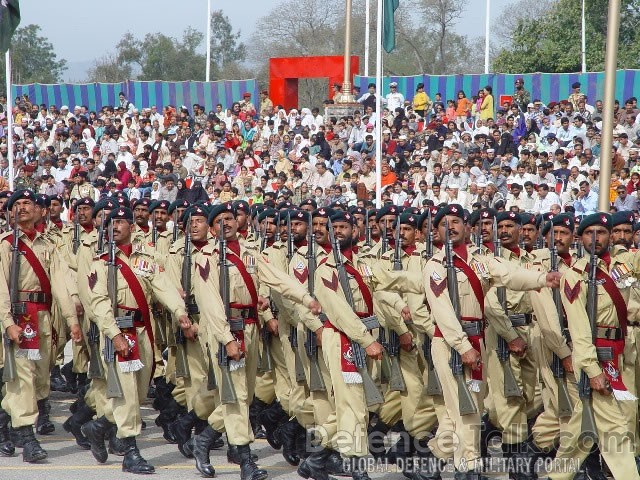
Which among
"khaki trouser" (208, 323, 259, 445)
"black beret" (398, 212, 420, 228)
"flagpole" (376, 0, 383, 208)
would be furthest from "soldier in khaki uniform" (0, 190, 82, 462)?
"flagpole" (376, 0, 383, 208)

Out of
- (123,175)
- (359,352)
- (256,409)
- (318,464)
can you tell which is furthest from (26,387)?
(123,175)

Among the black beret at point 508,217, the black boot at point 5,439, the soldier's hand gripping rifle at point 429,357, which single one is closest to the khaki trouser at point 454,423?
the soldier's hand gripping rifle at point 429,357

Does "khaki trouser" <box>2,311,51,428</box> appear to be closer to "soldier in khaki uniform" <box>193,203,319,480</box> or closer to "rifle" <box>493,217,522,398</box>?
"soldier in khaki uniform" <box>193,203,319,480</box>

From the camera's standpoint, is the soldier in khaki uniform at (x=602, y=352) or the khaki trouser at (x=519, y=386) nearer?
the soldier in khaki uniform at (x=602, y=352)

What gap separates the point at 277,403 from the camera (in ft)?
34.7

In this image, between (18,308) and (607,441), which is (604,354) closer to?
(607,441)

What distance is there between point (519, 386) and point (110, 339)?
3.21m

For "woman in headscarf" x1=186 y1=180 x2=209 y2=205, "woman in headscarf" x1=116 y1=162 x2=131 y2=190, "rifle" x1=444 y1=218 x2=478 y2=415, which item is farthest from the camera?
"woman in headscarf" x1=116 y1=162 x2=131 y2=190

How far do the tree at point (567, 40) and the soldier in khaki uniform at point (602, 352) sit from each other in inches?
1077

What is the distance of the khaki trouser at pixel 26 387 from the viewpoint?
9.87m

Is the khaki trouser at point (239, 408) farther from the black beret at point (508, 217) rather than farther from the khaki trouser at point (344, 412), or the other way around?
the black beret at point (508, 217)

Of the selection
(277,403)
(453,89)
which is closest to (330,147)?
(453,89)

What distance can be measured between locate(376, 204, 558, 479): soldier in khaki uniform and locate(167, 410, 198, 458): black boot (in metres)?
2.22

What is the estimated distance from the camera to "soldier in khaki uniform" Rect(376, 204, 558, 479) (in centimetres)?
852
